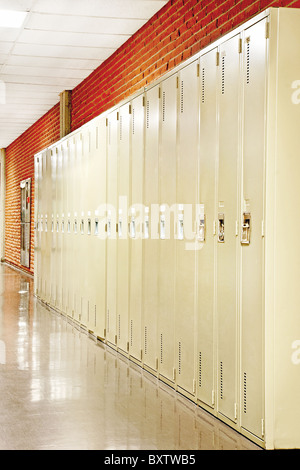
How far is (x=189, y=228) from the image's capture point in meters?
4.68

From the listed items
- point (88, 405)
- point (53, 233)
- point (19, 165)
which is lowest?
point (88, 405)

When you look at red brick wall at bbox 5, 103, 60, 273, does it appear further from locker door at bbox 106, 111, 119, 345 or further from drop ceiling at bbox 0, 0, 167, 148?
locker door at bbox 106, 111, 119, 345

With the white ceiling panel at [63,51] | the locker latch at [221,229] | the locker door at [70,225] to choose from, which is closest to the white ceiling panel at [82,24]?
the white ceiling panel at [63,51]

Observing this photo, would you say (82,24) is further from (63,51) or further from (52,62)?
(52,62)

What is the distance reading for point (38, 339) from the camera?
22.7 ft

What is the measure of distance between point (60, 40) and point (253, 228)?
4.58m

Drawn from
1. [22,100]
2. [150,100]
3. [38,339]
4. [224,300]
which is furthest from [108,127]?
[22,100]

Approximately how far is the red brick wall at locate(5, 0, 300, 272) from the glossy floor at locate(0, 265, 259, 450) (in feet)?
8.42

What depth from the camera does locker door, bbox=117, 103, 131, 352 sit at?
6074 mm

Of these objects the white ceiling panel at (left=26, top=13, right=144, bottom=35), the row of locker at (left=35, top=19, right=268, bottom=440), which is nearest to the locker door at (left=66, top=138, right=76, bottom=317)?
the row of locker at (left=35, top=19, right=268, bottom=440)

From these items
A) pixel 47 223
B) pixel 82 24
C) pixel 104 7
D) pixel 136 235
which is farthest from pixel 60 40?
pixel 47 223

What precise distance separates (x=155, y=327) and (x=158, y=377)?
1.28ft
